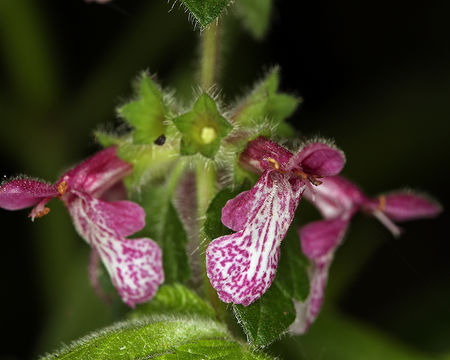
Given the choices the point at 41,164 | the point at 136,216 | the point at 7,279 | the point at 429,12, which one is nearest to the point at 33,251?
the point at 7,279

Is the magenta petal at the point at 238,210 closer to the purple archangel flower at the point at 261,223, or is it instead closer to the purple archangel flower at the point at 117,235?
the purple archangel flower at the point at 261,223

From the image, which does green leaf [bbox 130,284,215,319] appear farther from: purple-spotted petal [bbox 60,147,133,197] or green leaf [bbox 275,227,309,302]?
purple-spotted petal [bbox 60,147,133,197]

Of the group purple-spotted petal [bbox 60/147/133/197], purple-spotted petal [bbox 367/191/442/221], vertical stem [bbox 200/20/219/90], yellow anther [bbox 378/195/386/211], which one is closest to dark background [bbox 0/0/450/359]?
purple-spotted petal [bbox 367/191/442/221]

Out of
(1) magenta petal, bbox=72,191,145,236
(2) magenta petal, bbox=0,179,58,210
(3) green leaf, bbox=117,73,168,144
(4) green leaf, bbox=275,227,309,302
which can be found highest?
(3) green leaf, bbox=117,73,168,144

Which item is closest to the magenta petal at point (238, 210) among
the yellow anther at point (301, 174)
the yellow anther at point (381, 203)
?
the yellow anther at point (301, 174)

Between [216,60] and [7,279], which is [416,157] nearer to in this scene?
[216,60]

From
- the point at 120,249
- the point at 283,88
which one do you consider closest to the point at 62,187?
the point at 120,249
